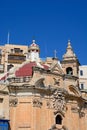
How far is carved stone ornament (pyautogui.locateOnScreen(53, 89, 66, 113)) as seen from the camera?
46156mm

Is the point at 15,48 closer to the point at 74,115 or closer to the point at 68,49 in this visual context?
the point at 68,49

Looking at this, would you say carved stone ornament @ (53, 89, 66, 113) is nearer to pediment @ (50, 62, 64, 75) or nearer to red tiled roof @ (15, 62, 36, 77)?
pediment @ (50, 62, 64, 75)

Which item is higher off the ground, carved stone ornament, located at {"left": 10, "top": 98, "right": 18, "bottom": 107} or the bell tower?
the bell tower

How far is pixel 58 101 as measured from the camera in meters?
46.4

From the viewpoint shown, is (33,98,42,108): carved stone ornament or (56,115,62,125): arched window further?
(56,115,62,125): arched window

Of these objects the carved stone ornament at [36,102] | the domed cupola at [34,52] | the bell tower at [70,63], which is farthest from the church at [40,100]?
the bell tower at [70,63]

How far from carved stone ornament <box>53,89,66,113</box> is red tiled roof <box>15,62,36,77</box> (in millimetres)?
4336

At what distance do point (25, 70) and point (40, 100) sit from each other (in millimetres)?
5115

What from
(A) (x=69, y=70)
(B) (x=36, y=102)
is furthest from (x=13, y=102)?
(A) (x=69, y=70)

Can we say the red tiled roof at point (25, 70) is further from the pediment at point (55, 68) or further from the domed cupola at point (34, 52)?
the domed cupola at point (34, 52)

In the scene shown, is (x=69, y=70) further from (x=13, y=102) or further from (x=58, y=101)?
(x=13, y=102)

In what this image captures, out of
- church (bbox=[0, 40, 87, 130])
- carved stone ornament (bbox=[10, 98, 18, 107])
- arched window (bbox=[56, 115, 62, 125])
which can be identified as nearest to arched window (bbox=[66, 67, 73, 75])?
church (bbox=[0, 40, 87, 130])

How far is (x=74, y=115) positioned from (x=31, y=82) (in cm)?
779

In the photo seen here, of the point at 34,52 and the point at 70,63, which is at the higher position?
the point at 34,52
